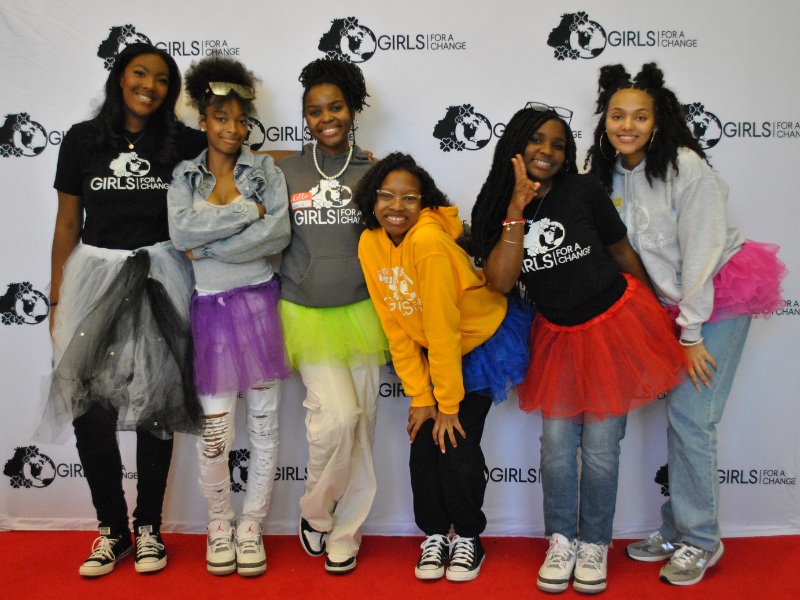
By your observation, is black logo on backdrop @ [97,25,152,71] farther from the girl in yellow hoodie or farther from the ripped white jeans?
the ripped white jeans

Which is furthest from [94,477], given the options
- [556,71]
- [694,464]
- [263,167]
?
[556,71]

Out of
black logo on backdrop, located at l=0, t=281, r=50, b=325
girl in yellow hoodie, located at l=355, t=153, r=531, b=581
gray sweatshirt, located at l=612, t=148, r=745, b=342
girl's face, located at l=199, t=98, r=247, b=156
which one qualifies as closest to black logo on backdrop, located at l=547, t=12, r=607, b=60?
gray sweatshirt, located at l=612, t=148, r=745, b=342

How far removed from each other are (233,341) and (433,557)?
913 mm

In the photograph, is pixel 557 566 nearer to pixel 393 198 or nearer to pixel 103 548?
pixel 393 198

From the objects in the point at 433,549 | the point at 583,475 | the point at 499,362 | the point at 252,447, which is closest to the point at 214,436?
the point at 252,447

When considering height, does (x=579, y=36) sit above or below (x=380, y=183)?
above

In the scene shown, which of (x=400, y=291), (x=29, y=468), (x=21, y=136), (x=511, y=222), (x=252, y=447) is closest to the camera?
(x=511, y=222)

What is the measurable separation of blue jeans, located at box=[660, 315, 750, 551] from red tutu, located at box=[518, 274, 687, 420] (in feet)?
0.36

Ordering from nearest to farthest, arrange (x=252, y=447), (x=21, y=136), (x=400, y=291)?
(x=400, y=291), (x=252, y=447), (x=21, y=136)

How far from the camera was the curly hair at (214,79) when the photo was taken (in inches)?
85.9

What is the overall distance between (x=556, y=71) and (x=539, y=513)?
1.59 meters

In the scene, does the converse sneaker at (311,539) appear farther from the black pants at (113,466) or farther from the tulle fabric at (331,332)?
the tulle fabric at (331,332)

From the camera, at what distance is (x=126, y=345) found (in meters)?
2.12

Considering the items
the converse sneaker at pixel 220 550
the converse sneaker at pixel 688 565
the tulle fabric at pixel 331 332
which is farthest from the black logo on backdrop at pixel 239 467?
the converse sneaker at pixel 688 565
